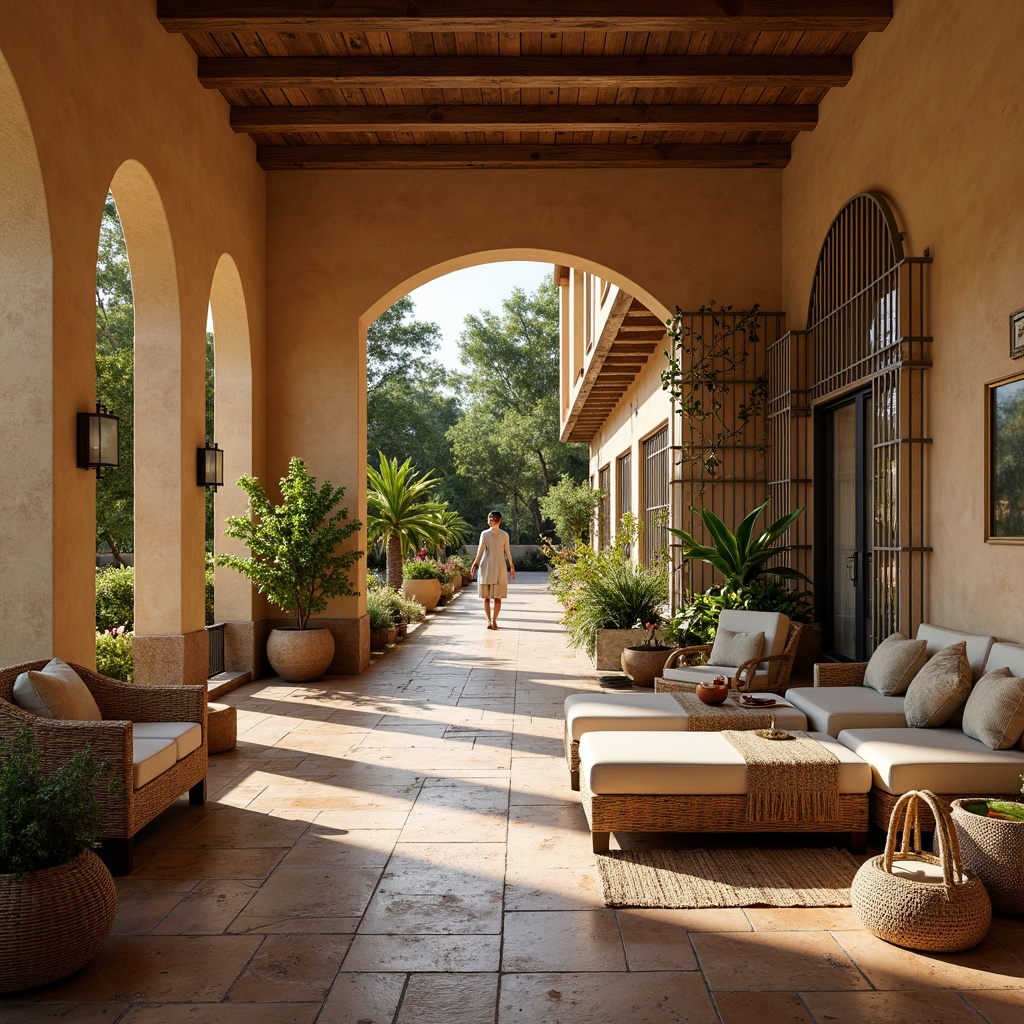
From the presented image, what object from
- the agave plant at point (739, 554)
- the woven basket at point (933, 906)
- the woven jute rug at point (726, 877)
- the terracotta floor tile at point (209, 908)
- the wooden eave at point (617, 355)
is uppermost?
the wooden eave at point (617, 355)

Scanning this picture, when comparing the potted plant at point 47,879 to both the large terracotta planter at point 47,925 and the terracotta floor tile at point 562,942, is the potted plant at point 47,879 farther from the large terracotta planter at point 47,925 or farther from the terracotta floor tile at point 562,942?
the terracotta floor tile at point 562,942

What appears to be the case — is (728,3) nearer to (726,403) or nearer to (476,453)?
(726,403)

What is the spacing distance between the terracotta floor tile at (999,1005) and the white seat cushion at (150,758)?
9.88 ft

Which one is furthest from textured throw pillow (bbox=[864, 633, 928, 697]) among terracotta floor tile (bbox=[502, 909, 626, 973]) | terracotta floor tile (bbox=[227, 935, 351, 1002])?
terracotta floor tile (bbox=[227, 935, 351, 1002])

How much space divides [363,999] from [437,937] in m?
0.44

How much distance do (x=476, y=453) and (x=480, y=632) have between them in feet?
73.4

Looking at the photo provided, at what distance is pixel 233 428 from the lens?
8188mm

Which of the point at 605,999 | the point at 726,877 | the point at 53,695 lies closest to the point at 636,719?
the point at 726,877

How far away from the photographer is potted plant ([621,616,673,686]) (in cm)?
749

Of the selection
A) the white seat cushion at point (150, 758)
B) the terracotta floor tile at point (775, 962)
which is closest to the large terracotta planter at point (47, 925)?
the white seat cushion at point (150, 758)

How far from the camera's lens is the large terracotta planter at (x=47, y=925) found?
2.67m

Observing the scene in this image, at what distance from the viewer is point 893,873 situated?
312cm

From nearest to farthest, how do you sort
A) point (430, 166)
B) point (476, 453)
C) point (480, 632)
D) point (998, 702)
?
1. point (998, 702)
2. point (430, 166)
3. point (480, 632)
4. point (476, 453)

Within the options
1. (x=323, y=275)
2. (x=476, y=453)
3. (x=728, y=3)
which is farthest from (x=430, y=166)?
(x=476, y=453)
